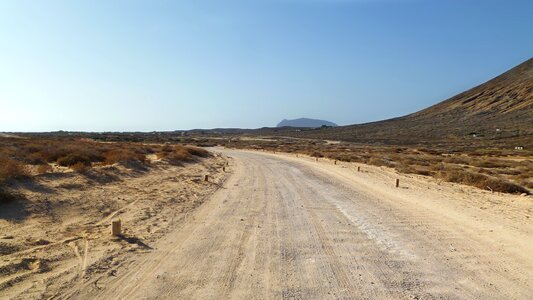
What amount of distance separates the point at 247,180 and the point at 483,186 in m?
12.2

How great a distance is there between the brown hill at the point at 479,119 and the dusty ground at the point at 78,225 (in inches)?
2938

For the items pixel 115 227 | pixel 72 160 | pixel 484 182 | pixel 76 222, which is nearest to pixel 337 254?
pixel 115 227

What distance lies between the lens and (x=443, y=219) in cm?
1206

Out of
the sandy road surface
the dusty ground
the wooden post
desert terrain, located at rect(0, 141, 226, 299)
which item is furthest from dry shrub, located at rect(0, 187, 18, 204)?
the sandy road surface

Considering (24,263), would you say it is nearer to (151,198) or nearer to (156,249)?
(156,249)

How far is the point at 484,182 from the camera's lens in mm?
21703

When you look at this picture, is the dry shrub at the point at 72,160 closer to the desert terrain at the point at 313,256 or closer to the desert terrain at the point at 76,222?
the desert terrain at the point at 76,222

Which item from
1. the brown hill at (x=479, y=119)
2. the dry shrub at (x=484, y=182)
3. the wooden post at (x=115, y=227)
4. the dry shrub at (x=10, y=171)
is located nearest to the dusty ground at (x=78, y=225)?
the wooden post at (x=115, y=227)

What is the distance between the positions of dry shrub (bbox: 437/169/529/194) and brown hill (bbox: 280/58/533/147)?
57.6 metres

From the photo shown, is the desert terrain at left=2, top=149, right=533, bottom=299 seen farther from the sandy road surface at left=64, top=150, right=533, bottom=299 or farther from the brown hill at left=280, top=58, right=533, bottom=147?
the brown hill at left=280, top=58, right=533, bottom=147

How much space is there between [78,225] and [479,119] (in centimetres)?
12711

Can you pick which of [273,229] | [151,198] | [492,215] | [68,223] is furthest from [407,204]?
[68,223]

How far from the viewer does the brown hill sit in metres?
95.4

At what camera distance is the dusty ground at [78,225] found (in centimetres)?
684
